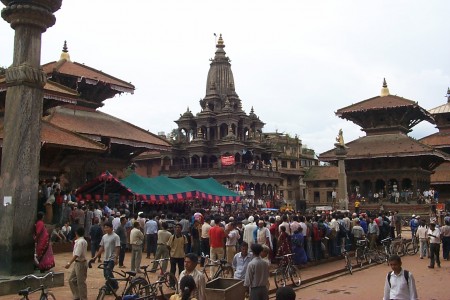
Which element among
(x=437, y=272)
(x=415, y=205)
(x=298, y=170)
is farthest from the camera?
(x=298, y=170)

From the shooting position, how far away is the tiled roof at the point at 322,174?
63.6 m

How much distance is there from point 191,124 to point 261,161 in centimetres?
952

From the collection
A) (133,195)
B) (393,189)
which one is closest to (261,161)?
(393,189)

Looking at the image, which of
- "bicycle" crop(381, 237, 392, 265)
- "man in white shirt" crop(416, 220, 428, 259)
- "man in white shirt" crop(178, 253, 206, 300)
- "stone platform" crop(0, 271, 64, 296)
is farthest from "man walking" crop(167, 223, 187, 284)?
"man in white shirt" crop(416, 220, 428, 259)

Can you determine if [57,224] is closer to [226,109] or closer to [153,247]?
[153,247]

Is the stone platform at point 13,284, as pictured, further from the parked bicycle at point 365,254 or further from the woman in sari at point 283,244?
the parked bicycle at point 365,254

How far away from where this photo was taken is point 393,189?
142 ft

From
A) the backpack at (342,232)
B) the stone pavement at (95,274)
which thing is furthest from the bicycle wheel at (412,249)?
the stone pavement at (95,274)

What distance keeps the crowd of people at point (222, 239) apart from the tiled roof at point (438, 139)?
30.4 m

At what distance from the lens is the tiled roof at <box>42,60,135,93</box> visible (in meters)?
30.7

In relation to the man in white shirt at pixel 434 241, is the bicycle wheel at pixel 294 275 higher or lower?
lower

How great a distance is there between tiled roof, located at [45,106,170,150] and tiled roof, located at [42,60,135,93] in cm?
222

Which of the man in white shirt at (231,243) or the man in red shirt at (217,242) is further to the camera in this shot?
the man in white shirt at (231,243)

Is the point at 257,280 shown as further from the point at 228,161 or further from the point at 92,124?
the point at 228,161
